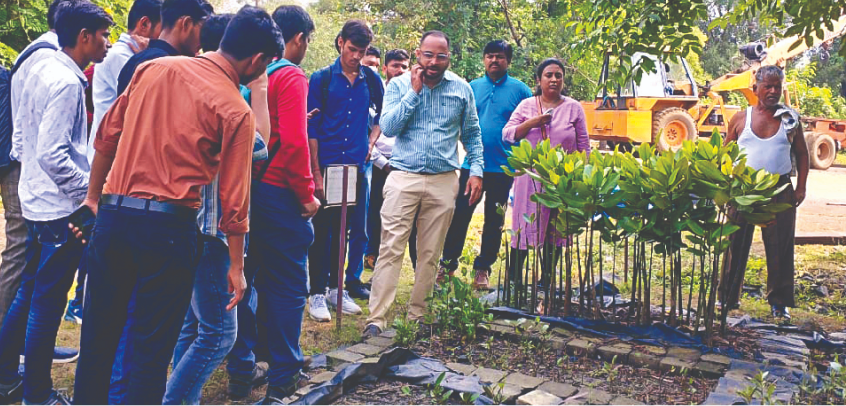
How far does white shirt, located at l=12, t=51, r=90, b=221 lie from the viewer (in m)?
3.27

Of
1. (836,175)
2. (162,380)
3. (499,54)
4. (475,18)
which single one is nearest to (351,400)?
(162,380)

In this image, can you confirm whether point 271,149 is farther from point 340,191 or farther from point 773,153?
point 773,153

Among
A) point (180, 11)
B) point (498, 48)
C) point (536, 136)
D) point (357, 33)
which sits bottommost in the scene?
point (536, 136)

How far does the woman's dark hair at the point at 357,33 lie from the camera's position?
4.88 m

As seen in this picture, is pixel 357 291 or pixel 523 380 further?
pixel 357 291

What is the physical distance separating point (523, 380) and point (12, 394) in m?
2.43

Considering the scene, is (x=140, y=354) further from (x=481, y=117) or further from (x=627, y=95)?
(x=627, y=95)

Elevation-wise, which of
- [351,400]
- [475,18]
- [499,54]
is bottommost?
[351,400]

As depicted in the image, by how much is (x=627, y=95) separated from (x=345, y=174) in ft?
43.4

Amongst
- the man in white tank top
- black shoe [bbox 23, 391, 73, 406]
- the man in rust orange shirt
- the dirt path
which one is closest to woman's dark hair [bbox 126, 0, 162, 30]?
the man in rust orange shirt

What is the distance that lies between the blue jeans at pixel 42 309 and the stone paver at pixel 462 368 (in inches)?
74.7

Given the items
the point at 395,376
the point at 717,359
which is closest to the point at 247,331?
the point at 395,376

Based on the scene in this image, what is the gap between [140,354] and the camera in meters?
2.66

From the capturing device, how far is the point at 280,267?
141 inches
